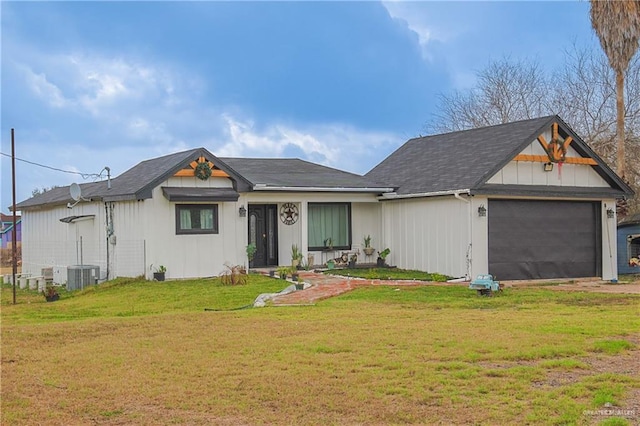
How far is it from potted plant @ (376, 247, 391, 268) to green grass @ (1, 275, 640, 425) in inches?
346

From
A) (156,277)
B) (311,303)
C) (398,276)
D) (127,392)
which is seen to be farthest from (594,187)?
(127,392)

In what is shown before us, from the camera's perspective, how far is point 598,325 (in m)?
11.7

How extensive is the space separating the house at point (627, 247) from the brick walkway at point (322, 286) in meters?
9.32

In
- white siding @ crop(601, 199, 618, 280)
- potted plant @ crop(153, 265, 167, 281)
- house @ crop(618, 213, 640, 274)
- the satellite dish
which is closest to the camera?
potted plant @ crop(153, 265, 167, 281)

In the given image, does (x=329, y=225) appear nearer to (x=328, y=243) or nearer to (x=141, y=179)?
(x=328, y=243)

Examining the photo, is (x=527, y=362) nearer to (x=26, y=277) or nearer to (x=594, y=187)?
(x=594, y=187)

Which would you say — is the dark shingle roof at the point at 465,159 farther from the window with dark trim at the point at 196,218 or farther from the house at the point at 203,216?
the window with dark trim at the point at 196,218

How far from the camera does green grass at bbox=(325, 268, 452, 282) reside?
2055 centimetres

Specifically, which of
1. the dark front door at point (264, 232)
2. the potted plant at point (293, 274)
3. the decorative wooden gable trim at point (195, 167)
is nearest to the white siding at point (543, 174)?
the potted plant at point (293, 274)

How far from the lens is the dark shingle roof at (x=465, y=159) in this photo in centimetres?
2080

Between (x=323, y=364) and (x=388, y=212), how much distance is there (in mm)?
15541

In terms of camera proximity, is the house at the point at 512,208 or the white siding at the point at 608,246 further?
the white siding at the point at 608,246

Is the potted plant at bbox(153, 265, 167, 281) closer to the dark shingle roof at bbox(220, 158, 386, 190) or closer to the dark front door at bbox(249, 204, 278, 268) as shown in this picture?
the dark shingle roof at bbox(220, 158, 386, 190)

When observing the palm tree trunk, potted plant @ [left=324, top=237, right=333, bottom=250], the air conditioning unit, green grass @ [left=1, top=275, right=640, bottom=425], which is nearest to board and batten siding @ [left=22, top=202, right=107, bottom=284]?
the air conditioning unit
